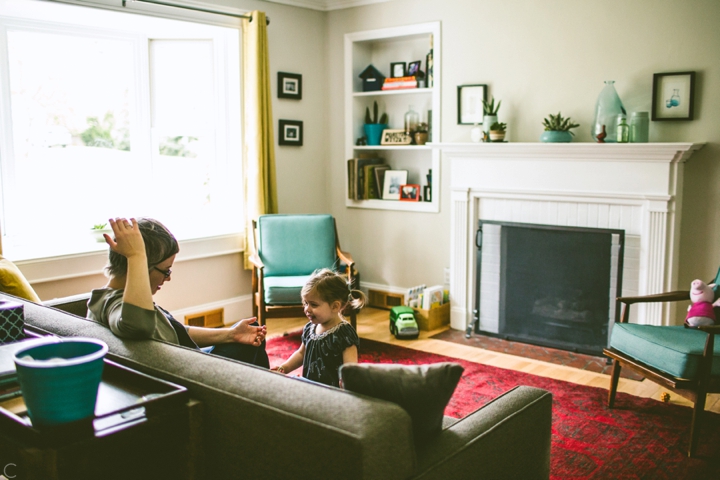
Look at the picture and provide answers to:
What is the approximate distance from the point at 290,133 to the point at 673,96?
2795 millimetres

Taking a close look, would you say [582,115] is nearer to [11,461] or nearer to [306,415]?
[306,415]

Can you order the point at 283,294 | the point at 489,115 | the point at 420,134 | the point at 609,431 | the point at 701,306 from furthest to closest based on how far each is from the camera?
the point at 420,134
the point at 489,115
the point at 283,294
the point at 701,306
the point at 609,431

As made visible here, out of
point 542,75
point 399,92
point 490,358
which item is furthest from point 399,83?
point 490,358

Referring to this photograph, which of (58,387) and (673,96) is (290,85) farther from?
(58,387)

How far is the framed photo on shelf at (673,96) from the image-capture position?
3.82 metres

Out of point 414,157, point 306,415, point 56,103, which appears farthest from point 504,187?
point 306,415

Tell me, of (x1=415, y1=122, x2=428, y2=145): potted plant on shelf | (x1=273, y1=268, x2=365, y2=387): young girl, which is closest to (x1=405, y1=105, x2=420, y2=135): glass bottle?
(x1=415, y1=122, x2=428, y2=145): potted plant on shelf

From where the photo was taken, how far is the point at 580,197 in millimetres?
4152

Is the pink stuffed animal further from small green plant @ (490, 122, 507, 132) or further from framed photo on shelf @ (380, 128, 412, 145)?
framed photo on shelf @ (380, 128, 412, 145)

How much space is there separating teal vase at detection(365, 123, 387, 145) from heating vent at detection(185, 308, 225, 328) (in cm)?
183

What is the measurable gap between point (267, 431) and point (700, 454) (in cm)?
220

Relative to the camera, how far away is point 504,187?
4.45m

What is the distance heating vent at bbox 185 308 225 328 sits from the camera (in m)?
4.81

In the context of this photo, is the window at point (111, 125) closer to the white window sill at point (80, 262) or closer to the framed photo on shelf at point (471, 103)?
the white window sill at point (80, 262)
